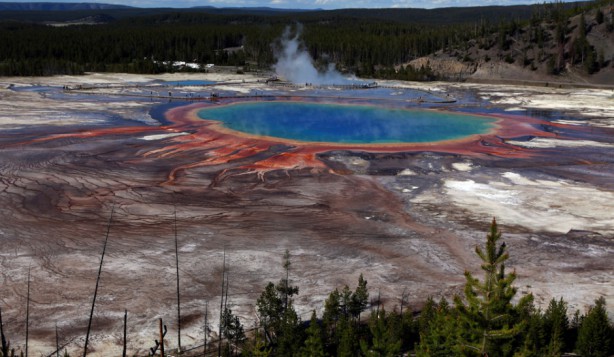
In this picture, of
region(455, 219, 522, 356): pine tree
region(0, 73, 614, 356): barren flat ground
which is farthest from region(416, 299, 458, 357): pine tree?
region(0, 73, 614, 356): barren flat ground

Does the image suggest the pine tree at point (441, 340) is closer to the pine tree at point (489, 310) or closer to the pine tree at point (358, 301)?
the pine tree at point (489, 310)

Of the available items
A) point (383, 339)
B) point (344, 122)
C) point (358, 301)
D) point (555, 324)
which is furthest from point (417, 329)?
point (344, 122)

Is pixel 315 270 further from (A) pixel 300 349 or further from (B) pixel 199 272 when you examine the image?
(A) pixel 300 349

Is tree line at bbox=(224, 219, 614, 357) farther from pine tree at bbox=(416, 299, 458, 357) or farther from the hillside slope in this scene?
the hillside slope

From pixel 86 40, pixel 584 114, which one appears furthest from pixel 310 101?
pixel 86 40

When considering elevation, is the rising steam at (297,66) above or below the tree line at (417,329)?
above

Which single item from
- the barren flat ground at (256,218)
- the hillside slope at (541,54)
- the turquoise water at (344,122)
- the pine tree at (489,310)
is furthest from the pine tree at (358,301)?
the hillside slope at (541,54)
